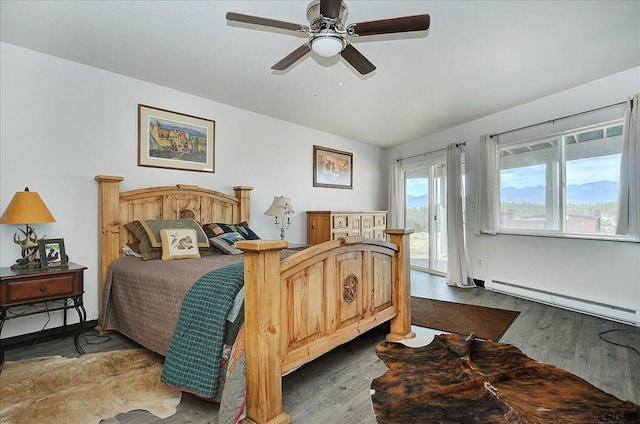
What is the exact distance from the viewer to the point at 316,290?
1.85m

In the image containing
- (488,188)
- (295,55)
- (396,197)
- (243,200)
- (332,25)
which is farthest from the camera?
(396,197)

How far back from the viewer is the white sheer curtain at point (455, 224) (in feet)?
15.2

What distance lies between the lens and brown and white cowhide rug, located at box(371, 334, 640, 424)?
96cm

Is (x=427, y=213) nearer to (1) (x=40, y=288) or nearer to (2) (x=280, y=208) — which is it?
(2) (x=280, y=208)

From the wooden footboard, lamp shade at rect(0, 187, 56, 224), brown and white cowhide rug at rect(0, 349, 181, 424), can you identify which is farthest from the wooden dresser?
lamp shade at rect(0, 187, 56, 224)

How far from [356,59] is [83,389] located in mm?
2739

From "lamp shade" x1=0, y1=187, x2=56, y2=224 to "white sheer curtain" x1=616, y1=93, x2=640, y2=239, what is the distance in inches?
200

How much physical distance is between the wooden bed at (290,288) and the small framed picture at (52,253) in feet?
1.17

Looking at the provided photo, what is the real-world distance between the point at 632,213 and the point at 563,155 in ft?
3.34

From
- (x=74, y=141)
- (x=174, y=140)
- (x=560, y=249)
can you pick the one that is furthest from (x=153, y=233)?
(x=560, y=249)

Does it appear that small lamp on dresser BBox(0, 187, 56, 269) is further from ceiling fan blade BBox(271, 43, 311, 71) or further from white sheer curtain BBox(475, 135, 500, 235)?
white sheer curtain BBox(475, 135, 500, 235)

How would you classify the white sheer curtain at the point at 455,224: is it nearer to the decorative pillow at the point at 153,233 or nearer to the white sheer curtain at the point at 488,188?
the white sheer curtain at the point at 488,188

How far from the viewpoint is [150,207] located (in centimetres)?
325

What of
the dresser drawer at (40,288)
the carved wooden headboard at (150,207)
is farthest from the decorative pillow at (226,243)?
the dresser drawer at (40,288)
